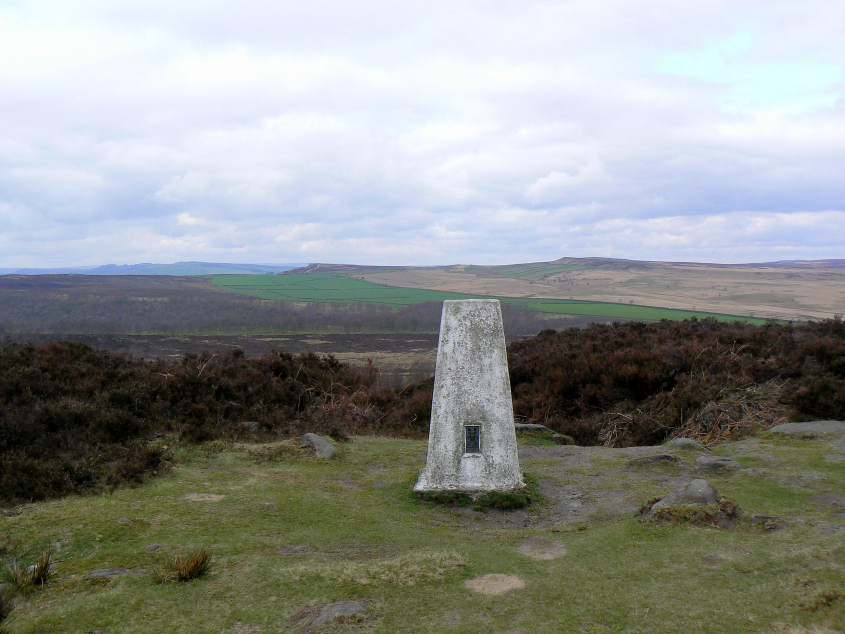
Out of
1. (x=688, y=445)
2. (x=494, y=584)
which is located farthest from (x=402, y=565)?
(x=688, y=445)

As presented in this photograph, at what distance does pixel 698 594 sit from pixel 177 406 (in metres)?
13.0

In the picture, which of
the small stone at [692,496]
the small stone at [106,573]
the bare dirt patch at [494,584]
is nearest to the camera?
the bare dirt patch at [494,584]

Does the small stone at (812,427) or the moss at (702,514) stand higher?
the moss at (702,514)

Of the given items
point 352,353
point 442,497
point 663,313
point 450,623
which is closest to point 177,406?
point 442,497

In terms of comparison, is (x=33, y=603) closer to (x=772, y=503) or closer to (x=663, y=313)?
(x=772, y=503)

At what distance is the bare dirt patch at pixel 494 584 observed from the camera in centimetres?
564

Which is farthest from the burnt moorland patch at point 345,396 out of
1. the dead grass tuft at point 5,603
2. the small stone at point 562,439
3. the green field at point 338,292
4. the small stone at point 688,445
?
the green field at point 338,292

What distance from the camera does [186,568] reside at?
5762 millimetres

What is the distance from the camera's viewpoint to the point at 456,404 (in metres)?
9.76

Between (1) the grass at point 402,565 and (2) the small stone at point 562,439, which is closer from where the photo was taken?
(1) the grass at point 402,565

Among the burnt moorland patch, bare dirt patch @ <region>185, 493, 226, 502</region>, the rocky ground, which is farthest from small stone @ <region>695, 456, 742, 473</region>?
bare dirt patch @ <region>185, 493, 226, 502</region>

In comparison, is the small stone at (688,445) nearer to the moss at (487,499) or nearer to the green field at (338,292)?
the moss at (487,499)

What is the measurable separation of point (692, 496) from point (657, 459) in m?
3.71

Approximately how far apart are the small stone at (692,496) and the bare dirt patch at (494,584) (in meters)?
2.85
